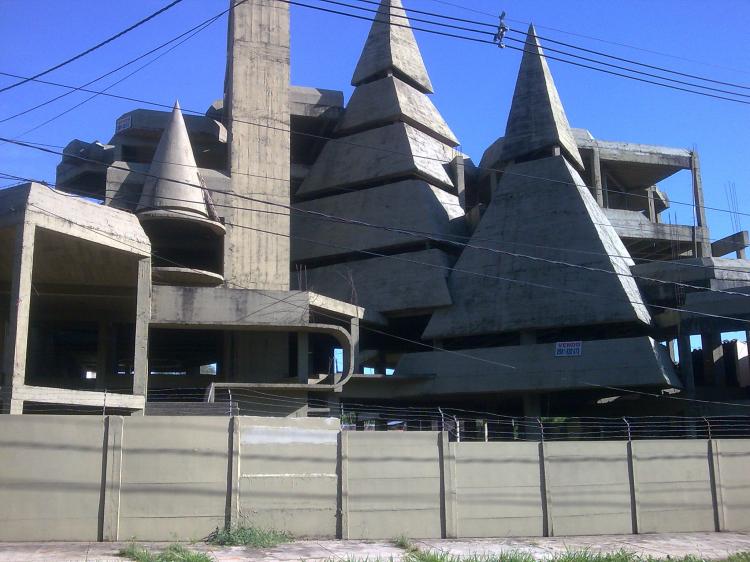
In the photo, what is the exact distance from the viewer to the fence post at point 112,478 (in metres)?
12.8

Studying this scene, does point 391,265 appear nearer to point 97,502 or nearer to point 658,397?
point 658,397

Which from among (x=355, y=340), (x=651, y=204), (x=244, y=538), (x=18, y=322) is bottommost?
(x=244, y=538)

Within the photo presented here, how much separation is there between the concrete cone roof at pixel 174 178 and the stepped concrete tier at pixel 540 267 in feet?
42.8

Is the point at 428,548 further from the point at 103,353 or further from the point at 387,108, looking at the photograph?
the point at 387,108

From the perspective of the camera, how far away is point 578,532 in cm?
1588

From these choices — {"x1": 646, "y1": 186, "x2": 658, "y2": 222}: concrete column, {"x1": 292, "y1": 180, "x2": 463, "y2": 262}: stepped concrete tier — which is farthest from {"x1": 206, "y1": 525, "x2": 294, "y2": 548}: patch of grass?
{"x1": 646, "y1": 186, "x2": 658, "y2": 222}: concrete column

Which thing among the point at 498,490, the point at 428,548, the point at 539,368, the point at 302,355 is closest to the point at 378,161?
the point at 302,355

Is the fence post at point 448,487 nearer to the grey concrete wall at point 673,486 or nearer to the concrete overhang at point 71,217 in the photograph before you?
the grey concrete wall at point 673,486

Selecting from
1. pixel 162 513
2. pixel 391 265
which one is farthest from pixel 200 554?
pixel 391 265

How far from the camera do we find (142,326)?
934 inches

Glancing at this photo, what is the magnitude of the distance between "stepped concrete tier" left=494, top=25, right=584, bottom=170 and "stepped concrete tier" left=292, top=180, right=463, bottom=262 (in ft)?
14.0

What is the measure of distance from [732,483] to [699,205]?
98.9 ft

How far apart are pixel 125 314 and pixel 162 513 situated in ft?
69.0

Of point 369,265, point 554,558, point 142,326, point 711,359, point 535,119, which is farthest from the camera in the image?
point 369,265
